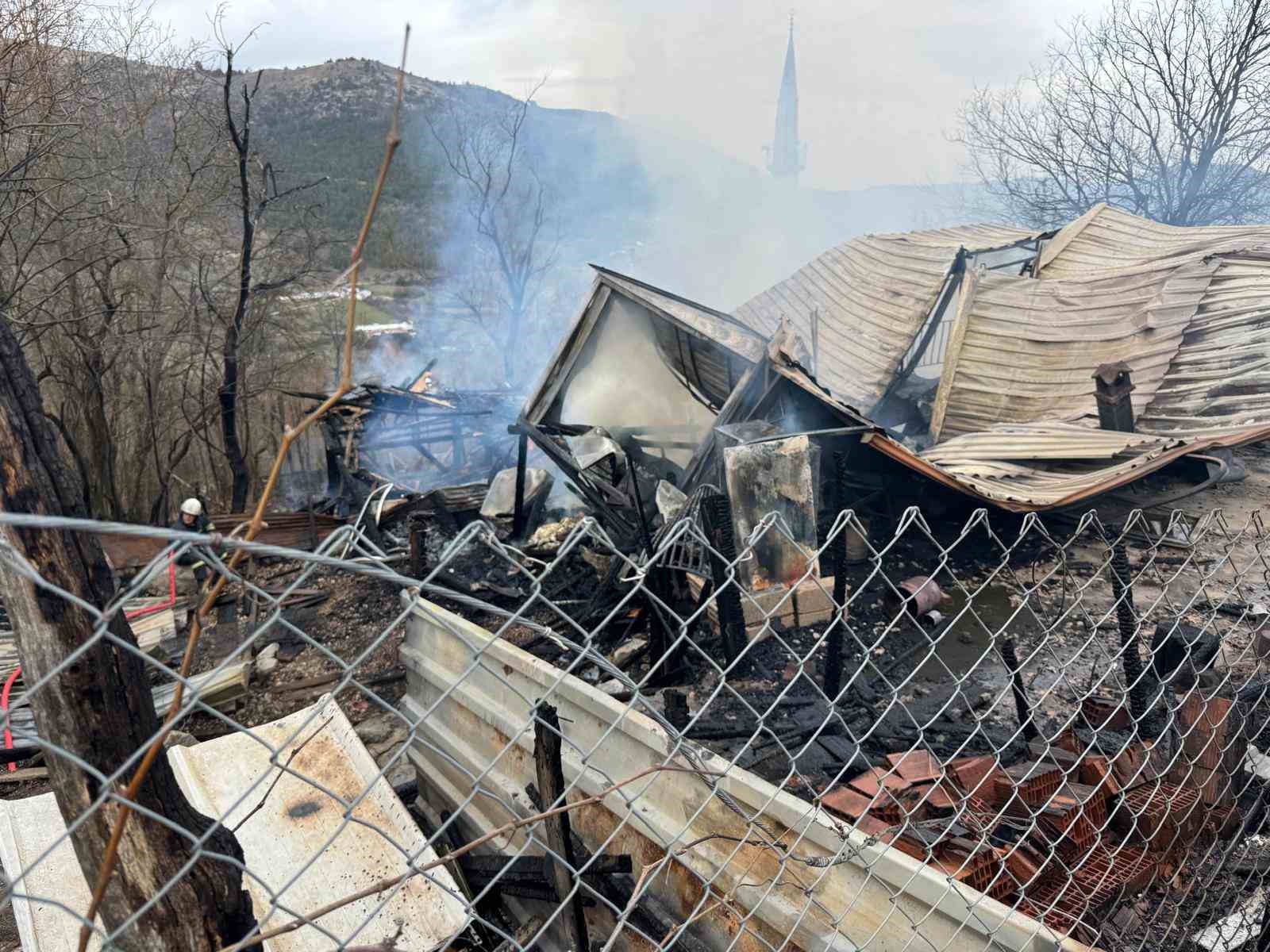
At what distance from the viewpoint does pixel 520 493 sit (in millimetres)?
7973

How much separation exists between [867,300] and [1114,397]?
4190 mm

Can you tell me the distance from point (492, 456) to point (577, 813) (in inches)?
339

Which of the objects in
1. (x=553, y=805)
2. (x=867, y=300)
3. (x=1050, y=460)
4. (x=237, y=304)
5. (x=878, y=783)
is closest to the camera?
(x=553, y=805)

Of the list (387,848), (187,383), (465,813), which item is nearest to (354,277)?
(387,848)

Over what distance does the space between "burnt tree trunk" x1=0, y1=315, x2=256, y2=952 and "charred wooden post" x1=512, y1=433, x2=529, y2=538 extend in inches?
242

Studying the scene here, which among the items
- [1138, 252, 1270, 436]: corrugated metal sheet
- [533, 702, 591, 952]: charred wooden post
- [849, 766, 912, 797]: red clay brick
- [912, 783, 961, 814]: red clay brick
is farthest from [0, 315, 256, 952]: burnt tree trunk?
[1138, 252, 1270, 436]: corrugated metal sheet

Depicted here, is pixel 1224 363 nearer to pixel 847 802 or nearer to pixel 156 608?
pixel 847 802

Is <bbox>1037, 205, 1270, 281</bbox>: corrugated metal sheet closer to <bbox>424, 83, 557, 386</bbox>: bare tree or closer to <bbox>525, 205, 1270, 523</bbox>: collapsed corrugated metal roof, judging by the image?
<bbox>525, 205, 1270, 523</bbox>: collapsed corrugated metal roof

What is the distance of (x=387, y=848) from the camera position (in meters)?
2.91

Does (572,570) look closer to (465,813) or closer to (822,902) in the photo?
(465,813)

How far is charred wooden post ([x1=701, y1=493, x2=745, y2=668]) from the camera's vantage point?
464 cm

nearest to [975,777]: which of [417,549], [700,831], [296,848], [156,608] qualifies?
[700,831]

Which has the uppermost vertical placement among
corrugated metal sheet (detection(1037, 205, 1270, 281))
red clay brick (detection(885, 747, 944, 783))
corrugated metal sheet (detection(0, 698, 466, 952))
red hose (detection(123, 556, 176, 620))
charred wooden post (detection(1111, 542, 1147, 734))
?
corrugated metal sheet (detection(1037, 205, 1270, 281))

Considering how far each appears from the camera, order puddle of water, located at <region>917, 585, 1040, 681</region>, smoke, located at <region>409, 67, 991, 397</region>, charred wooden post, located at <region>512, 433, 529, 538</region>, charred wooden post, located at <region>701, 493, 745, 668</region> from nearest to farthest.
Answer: charred wooden post, located at <region>701, 493, 745, 668</region>, puddle of water, located at <region>917, 585, 1040, 681</region>, charred wooden post, located at <region>512, 433, 529, 538</region>, smoke, located at <region>409, 67, 991, 397</region>
